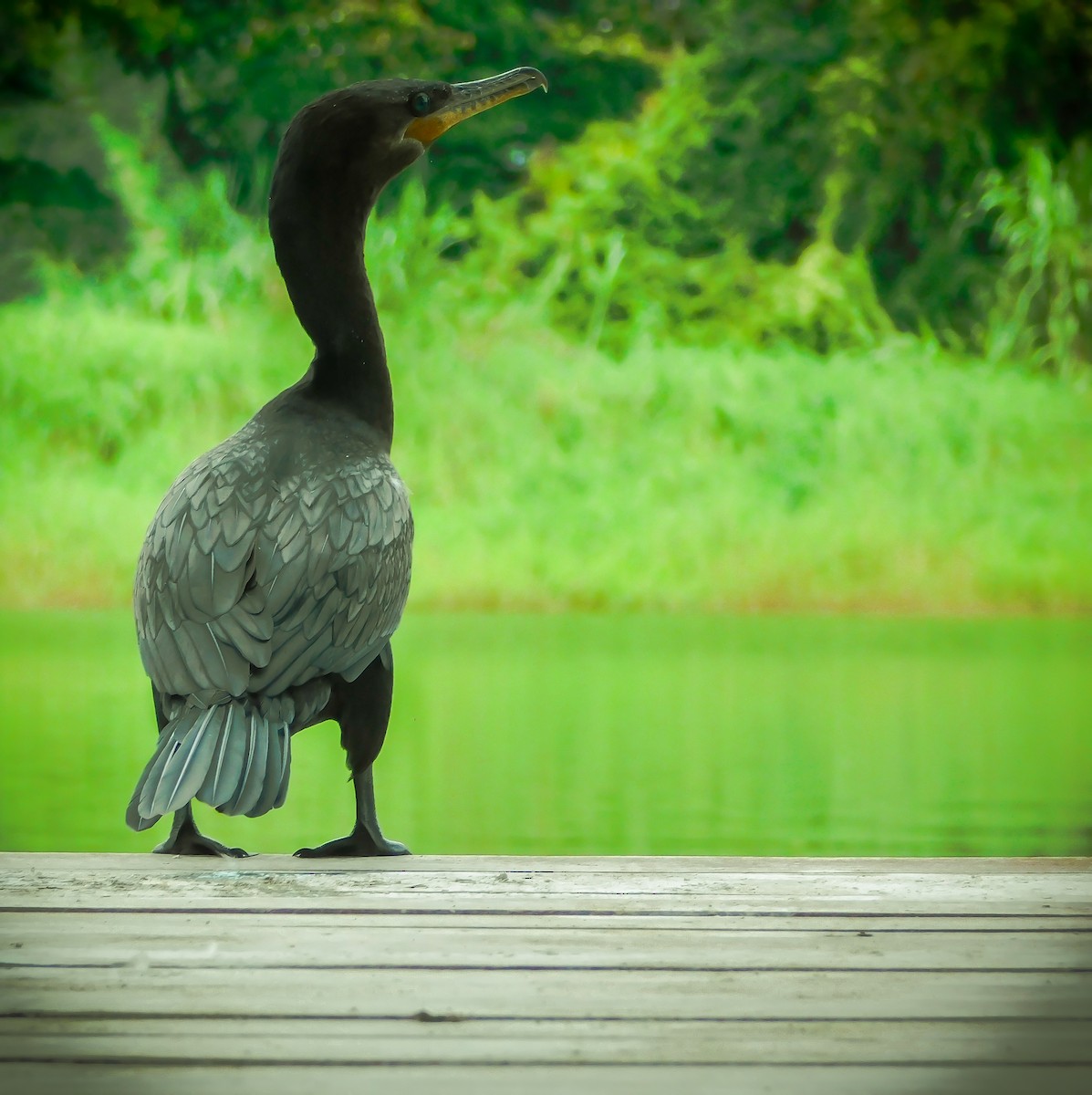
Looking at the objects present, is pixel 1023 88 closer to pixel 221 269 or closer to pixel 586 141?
pixel 586 141

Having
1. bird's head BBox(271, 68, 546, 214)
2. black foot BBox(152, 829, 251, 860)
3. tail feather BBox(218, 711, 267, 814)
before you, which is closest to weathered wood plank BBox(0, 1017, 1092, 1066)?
tail feather BBox(218, 711, 267, 814)

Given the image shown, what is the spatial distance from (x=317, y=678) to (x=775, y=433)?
5.66 metres

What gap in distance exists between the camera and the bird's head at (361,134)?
1.87 m

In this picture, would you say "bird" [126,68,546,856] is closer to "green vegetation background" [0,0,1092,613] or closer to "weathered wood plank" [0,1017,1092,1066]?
Answer: "weathered wood plank" [0,1017,1092,1066]

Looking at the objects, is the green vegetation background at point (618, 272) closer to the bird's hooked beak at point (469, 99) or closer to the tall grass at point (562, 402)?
the tall grass at point (562, 402)

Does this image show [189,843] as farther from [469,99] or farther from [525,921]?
[469,99]

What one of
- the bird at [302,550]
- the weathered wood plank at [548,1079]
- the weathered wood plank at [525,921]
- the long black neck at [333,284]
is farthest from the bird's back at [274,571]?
the weathered wood plank at [548,1079]

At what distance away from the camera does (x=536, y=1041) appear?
1043 mm

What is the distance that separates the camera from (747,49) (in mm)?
7641

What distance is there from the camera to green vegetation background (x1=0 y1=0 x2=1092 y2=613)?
6.86m

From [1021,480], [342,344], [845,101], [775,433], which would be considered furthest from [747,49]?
[342,344]

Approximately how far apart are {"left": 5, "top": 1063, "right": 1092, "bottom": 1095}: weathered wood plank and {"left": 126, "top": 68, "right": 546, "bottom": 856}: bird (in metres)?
0.48

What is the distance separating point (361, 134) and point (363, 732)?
2.61 ft

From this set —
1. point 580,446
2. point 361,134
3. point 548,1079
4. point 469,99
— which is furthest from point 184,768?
point 580,446
